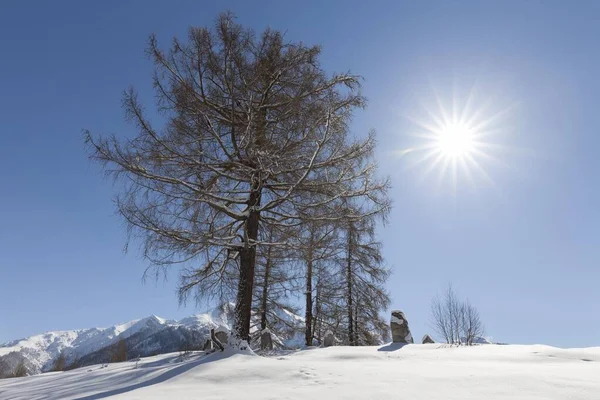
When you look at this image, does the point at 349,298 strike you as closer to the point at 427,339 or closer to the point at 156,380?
the point at 427,339

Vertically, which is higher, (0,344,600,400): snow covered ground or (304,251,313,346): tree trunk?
(304,251,313,346): tree trunk

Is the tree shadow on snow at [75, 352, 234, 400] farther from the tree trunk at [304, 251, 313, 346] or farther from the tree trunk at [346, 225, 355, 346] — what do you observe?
the tree trunk at [346, 225, 355, 346]

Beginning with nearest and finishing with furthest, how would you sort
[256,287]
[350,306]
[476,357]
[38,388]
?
[38,388]
[476,357]
[256,287]
[350,306]

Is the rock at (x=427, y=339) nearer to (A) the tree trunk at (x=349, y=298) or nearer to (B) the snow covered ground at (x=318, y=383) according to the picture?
(A) the tree trunk at (x=349, y=298)

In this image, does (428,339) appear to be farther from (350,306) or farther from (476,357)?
(476,357)

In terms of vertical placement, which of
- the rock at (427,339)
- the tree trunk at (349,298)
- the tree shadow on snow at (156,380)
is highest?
the tree trunk at (349,298)

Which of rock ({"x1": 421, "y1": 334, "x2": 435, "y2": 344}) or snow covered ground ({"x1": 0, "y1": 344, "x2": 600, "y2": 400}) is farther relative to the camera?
rock ({"x1": 421, "y1": 334, "x2": 435, "y2": 344})

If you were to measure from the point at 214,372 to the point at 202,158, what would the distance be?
16.2 ft

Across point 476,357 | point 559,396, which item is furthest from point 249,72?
point 559,396

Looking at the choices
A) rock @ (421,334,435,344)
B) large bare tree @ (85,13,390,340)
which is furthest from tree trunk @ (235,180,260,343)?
rock @ (421,334,435,344)

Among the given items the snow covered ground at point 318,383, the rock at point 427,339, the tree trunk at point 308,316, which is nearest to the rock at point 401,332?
the rock at point 427,339

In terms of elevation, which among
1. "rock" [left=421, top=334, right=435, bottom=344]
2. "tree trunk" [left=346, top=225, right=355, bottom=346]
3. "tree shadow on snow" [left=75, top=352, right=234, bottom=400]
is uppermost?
"tree trunk" [left=346, top=225, right=355, bottom=346]

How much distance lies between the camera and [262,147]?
8.09 meters

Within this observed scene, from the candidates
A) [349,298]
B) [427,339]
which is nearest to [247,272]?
[427,339]
